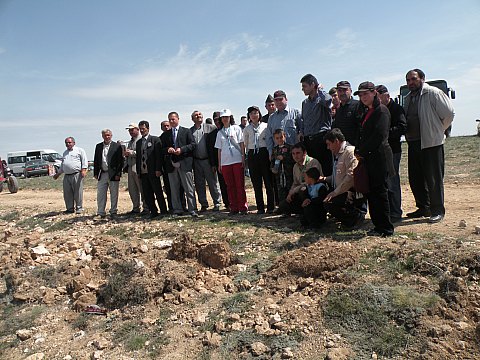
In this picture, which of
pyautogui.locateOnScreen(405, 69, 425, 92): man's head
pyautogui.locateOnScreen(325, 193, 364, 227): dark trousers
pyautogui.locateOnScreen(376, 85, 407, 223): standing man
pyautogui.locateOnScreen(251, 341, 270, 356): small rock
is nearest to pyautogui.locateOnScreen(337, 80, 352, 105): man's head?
pyautogui.locateOnScreen(376, 85, 407, 223): standing man

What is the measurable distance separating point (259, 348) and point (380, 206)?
2343 mm

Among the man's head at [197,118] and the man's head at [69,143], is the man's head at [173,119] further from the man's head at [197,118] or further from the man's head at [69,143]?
the man's head at [69,143]

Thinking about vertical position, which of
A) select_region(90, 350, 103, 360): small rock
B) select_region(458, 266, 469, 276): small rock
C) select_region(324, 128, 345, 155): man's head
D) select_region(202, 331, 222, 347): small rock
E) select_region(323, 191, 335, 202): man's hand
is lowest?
select_region(90, 350, 103, 360): small rock

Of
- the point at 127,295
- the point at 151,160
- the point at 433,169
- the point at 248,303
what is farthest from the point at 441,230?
the point at 151,160

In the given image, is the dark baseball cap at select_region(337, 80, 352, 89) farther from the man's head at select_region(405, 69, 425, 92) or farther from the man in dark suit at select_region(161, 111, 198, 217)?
the man in dark suit at select_region(161, 111, 198, 217)

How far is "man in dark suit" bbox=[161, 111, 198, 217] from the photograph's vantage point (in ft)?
25.3

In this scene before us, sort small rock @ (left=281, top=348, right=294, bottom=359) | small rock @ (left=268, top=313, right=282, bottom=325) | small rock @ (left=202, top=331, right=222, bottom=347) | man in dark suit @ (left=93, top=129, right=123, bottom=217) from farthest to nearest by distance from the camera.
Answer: man in dark suit @ (left=93, top=129, right=123, bottom=217)
small rock @ (left=268, top=313, right=282, bottom=325)
small rock @ (left=202, top=331, right=222, bottom=347)
small rock @ (left=281, top=348, right=294, bottom=359)

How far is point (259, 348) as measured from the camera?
3.44m

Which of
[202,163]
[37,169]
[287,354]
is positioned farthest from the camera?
[37,169]

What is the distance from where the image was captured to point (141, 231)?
711 centimetres

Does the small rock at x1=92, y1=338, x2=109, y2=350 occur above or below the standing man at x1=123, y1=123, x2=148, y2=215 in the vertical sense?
below

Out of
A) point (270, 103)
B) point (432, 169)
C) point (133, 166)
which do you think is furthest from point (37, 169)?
point (432, 169)

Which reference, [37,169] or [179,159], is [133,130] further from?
[37,169]

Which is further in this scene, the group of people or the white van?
the white van
